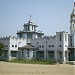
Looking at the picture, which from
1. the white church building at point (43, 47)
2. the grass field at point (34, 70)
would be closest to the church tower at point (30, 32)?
the white church building at point (43, 47)

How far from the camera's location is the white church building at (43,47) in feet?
190

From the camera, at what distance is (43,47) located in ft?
208

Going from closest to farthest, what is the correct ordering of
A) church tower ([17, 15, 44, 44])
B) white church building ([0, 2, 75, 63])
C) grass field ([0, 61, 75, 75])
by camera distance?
grass field ([0, 61, 75, 75]), white church building ([0, 2, 75, 63]), church tower ([17, 15, 44, 44])

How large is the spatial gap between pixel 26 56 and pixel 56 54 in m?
9.41

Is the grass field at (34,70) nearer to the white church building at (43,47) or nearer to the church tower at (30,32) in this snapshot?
the white church building at (43,47)

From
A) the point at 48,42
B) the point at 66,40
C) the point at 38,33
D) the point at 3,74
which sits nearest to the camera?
the point at 3,74

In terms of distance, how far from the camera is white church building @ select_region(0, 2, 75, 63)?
2282 inches

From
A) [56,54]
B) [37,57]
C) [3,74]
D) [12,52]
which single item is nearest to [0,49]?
[12,52]

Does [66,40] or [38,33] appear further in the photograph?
[38,33]

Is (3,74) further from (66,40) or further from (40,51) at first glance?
(40,51)

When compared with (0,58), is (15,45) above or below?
above

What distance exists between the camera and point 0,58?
216 ft

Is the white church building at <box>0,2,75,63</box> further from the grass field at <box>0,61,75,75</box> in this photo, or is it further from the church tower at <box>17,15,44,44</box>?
the grass field at <box>0,61,75,75</box>

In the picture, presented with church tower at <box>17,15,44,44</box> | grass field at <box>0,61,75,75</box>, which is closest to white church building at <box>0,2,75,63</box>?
church tower at <box>17,15,44,44</box>
